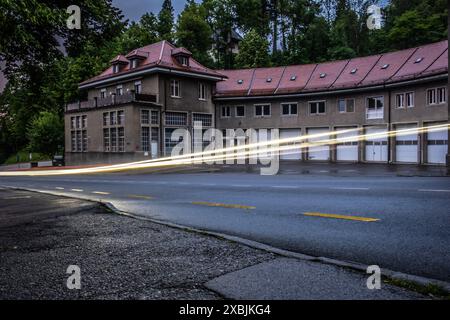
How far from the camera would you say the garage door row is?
31109 millimetres

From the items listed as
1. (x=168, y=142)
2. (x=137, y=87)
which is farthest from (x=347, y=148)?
(x=137, y=87)

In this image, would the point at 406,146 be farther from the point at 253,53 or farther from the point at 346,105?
the point at 253,53

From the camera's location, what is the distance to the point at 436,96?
31.0m

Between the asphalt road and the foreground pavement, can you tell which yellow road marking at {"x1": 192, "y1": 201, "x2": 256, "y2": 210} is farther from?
the foreground pavement

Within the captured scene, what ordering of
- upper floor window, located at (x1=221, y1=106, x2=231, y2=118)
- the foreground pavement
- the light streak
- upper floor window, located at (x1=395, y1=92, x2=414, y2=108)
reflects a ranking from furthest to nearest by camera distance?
upper floor window, located at (x1=221, y1=106, x2=231, y2=118) < upper floor window, located at (x1=395, y1=92, x2=414, y2=108) < the light streak < the foreground pavement

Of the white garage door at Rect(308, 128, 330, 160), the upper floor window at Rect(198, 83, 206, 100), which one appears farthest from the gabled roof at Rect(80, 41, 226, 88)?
the white garage door at Rect(308, 128, 330, 160)

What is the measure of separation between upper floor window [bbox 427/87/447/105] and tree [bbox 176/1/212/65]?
114 feet

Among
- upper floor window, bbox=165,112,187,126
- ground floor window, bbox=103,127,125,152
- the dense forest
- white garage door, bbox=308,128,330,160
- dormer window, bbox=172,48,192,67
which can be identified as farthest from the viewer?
the dense forest

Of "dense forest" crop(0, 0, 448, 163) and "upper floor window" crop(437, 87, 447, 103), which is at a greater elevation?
"dense forest" crop(0, 0, 448, 163)

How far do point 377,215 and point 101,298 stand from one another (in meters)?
6.09

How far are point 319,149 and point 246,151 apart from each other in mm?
8219

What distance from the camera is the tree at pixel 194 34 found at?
59.5m

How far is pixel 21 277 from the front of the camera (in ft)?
14.6
